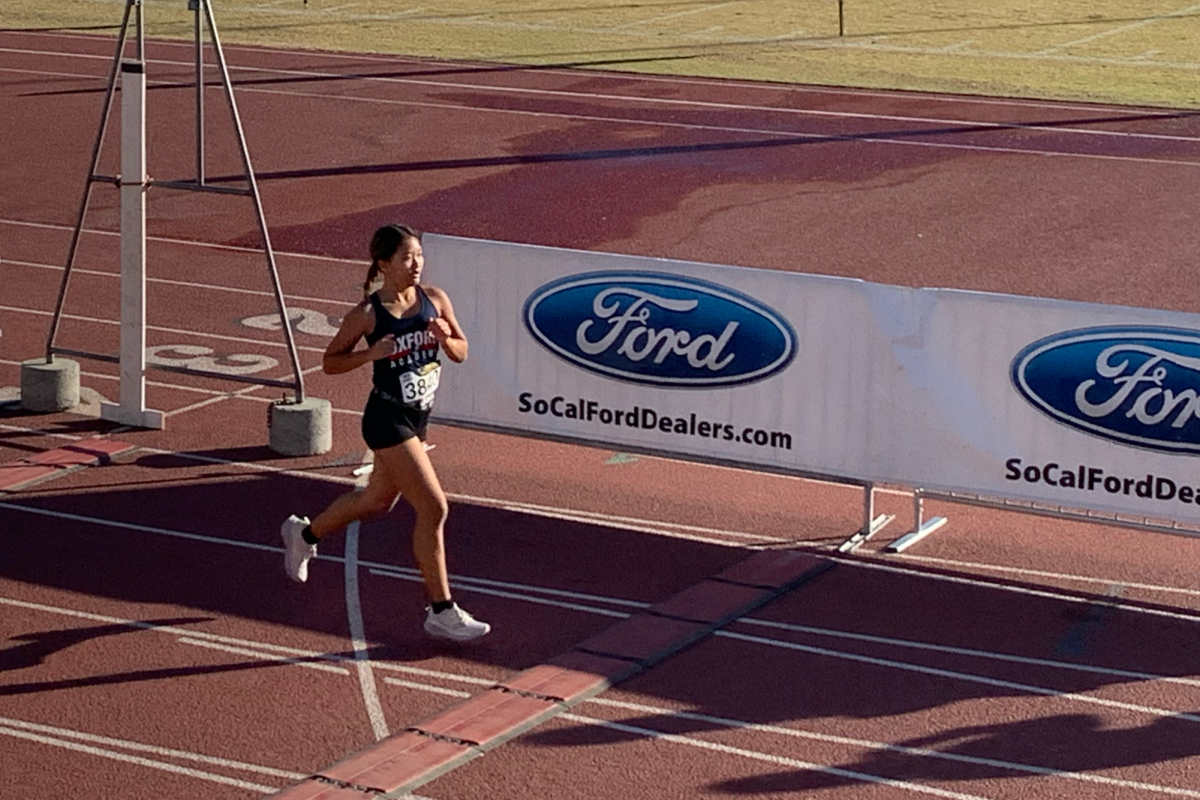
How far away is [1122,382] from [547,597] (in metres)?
3.25

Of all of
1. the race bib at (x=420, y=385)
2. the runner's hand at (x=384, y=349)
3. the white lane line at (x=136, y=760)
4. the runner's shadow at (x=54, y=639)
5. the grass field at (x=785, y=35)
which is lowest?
the white lane line at (x=136, y=760)

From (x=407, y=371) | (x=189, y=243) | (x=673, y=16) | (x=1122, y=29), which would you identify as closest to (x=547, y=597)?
(x=407, y=371)

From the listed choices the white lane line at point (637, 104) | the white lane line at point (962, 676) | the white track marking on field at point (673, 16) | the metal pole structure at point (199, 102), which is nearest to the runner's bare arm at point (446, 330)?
the white lane line at point (962, 676)

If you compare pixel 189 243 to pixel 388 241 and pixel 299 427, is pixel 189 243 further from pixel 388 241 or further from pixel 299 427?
pixel 388 241

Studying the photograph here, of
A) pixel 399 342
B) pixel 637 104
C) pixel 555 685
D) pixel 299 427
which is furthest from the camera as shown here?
pixel 637 104

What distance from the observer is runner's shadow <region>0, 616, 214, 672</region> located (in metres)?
9.03

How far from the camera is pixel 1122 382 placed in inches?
396

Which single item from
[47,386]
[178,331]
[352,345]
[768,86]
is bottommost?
[47,386]

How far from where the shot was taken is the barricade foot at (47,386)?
13148 mm

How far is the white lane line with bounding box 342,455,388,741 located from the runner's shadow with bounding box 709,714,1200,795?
160cm

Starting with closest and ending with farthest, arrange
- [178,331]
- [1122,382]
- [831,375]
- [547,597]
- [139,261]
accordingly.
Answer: [547,597] < [1122,382] < [831,375] < [139,261] < [178,331]

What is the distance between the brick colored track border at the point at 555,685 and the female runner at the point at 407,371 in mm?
632

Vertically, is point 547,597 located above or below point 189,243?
below

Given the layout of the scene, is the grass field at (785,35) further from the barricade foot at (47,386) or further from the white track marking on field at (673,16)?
the barricade foot at (47,386)
